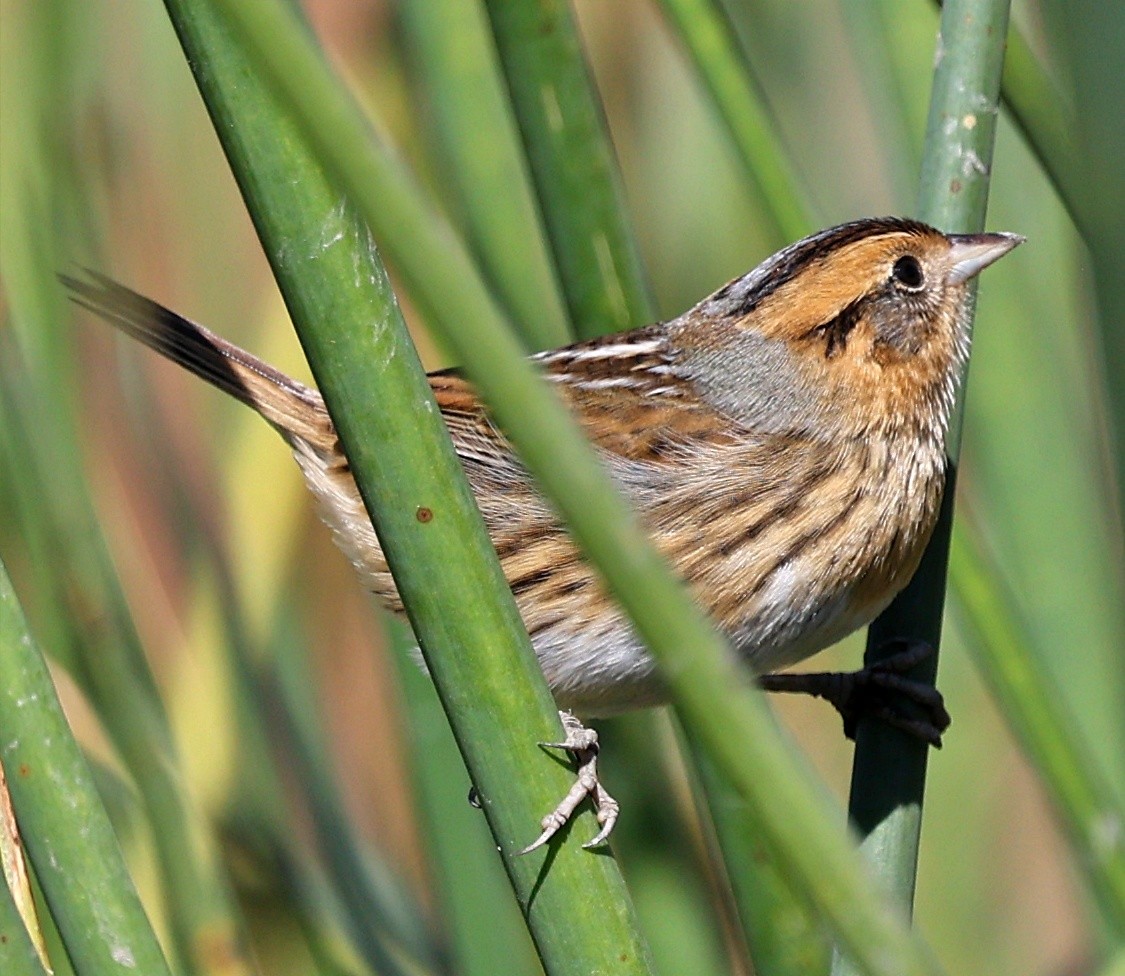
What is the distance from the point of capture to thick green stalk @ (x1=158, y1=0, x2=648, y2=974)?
2.91 ft

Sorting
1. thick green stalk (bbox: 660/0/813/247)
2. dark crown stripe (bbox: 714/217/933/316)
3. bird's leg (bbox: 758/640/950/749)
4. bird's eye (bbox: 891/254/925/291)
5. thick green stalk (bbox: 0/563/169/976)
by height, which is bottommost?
bird's leg (bbox: 758/640/950/749)

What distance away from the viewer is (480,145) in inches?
67.7

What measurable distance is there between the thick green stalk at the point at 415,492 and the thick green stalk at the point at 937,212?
1.02 feet

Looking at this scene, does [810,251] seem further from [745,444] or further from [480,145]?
[480,145]

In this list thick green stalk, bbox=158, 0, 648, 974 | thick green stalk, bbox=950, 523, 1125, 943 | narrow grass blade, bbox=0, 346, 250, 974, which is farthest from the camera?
narrow grass blade, bbox=0, 346, 250, 974

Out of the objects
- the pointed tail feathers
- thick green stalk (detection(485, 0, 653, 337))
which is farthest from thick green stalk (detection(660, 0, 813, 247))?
the pointed tail feathers

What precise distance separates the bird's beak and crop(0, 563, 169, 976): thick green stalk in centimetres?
101

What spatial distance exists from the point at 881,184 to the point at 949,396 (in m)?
0.80

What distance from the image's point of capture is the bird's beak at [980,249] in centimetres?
163

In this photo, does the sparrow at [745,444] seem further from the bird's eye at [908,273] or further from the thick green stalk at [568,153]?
the thick green stalk at [568,153]

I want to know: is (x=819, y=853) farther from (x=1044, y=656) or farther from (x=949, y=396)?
(x=949, y=396)

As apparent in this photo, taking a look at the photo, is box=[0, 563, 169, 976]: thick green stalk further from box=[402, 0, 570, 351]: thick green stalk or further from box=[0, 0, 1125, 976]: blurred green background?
box=[402, 0, 570, 351]: thick green stalk

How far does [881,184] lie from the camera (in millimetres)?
2486

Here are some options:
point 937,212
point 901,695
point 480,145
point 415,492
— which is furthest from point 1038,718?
point 480,145
